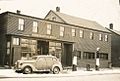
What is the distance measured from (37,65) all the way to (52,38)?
15.9ft

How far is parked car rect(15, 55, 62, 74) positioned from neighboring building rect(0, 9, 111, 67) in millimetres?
2445

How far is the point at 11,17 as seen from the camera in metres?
11.8

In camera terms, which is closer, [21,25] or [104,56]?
[21,25]

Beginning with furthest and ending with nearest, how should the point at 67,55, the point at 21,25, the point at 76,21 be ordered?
1. the point at 76,21
2. the point at 67,55
3. the point at 21,25

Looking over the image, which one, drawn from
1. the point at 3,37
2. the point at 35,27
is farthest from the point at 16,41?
the point at 35,27

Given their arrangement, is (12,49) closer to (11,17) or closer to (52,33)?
(11,17)

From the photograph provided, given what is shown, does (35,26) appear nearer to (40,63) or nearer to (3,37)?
(3,37)

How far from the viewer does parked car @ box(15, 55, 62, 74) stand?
349 inches

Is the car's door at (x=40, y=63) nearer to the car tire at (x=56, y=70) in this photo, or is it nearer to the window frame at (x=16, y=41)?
the car tire at (x=56, y=70)

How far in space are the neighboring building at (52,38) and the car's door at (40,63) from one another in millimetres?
2557

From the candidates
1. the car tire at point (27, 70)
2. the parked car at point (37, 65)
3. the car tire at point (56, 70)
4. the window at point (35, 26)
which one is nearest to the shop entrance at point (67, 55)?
the window at point (35, 26)

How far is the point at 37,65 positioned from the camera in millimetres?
9031

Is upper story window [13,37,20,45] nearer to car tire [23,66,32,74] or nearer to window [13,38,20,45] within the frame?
window [13,38,20,45]

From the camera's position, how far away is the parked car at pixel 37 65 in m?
8.86
